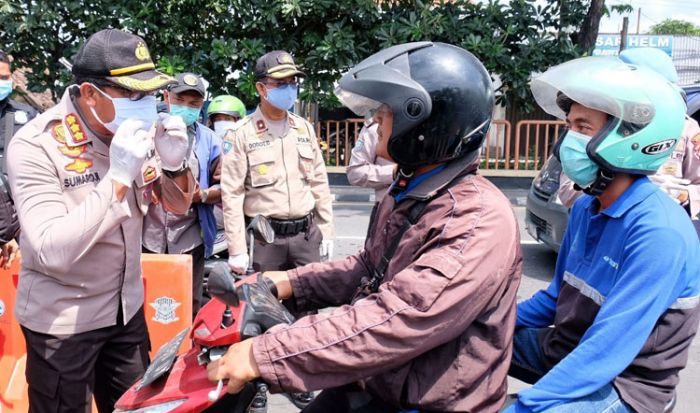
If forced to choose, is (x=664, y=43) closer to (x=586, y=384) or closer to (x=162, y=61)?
(x=162, y=61)

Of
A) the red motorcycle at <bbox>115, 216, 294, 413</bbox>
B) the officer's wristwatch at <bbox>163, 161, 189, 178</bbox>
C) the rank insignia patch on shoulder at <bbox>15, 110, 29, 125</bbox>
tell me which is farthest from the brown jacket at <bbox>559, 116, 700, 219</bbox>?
the rank insignia patch on shoulder at <bbox>15, 110, 29, 125</bbox>

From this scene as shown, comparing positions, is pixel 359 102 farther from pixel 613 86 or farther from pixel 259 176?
pixel 259 176

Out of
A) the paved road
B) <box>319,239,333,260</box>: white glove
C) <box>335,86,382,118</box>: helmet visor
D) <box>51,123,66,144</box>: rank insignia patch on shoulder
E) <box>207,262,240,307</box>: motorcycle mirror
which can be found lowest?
the paved road

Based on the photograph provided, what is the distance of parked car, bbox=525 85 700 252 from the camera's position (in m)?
5.93

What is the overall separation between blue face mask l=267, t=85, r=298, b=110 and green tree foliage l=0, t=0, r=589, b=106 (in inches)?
266

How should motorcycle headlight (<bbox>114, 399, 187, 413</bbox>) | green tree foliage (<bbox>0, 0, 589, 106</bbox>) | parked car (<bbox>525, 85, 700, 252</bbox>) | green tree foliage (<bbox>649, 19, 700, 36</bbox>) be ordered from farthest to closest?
green tree foliage (<bbox>649, 19, 700, 36</bbox>) < green tree foliage (<bbox>0, 0, 589, 106</bbox>) < parked car (<bbox>525, 85, 700, 252</bbox>) < motorcycle headlight (<bbox>114, 399, 187, 413</bbox>)

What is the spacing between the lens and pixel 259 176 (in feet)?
12.7

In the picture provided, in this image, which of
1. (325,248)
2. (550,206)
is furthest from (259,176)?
(550,206)

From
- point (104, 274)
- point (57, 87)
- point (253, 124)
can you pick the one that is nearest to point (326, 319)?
point (104, 274)

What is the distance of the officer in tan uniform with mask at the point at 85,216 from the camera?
2.03 meters

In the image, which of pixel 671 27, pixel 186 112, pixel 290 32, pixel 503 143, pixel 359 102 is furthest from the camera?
pixel 671 27

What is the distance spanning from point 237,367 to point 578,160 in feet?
3.92

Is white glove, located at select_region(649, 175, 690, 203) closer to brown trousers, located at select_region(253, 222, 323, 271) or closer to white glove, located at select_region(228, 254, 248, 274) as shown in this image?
brown trousers, located at select_region(253, 222, 323, 271)

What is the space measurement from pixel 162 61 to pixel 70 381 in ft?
29.6
